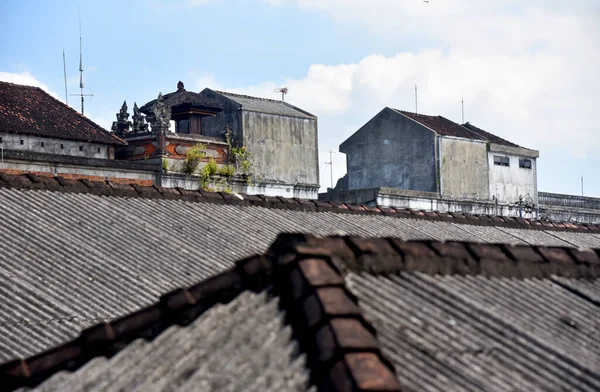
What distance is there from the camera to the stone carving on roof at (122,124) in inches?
1651

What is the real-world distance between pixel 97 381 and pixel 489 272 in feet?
9.86

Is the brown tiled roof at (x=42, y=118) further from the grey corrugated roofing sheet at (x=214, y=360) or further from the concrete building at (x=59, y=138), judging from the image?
the grey corrugated roofing sheet at (x=214, y=360)

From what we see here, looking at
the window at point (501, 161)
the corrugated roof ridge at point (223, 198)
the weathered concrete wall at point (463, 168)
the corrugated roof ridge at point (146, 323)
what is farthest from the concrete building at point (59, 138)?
the corrugated roof ridge at point (146, 323)

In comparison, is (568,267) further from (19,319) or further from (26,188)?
(26,188)

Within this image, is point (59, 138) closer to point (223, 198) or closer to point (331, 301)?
point (223, 198)

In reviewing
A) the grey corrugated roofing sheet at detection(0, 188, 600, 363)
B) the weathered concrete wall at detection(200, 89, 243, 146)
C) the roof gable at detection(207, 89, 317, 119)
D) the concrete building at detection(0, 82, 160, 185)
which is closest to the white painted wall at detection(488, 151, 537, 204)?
the roof gable at detection(207, 89, 317, 119)

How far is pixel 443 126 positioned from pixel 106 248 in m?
40.0

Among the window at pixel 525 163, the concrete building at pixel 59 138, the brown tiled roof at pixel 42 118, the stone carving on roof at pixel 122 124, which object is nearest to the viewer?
the concrete building at pixel 59 138

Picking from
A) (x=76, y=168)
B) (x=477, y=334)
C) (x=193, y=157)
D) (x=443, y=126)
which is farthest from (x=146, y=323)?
(x=443, y=126)

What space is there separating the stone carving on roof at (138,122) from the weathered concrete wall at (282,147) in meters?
5.02

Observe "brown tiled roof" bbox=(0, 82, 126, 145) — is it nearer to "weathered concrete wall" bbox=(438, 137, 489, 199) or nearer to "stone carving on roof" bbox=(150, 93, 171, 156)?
"stone carving on roof" bbox=(150, 93, 171, 156)

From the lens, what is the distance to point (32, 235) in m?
13.7

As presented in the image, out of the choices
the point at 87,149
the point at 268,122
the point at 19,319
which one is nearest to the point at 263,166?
the point at 268,122

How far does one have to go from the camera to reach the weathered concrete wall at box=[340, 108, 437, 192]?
5031 centimetres
